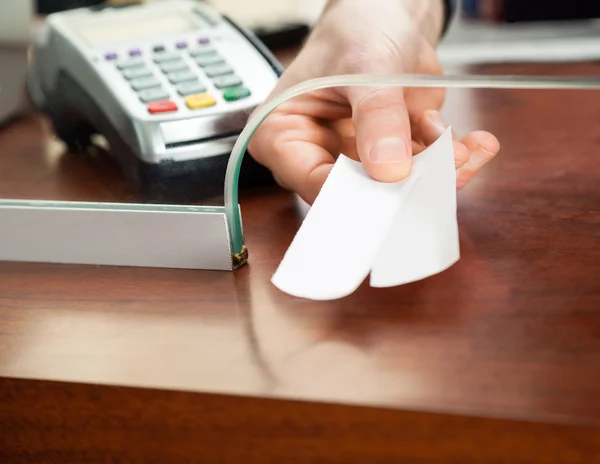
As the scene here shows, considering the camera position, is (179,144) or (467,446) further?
(179,144)

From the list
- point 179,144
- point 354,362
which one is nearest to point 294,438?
point 354,362

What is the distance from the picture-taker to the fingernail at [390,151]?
10.7 inches

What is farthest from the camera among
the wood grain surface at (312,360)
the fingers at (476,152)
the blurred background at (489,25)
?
the blurred background at (489,25)

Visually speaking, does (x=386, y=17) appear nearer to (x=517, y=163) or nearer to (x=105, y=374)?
(x=517, y=163)

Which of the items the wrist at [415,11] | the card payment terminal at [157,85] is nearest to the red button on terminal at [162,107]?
the card payment terminal at [157,85]

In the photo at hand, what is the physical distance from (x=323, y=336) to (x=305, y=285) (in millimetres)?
22

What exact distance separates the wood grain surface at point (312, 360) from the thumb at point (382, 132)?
0.05 meters

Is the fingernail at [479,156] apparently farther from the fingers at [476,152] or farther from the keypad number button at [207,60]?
the keypad number button at [207,60]

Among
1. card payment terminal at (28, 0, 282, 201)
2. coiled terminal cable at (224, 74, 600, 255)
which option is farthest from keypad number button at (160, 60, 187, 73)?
coiled terminal cable at (224, 74, 600, 255)

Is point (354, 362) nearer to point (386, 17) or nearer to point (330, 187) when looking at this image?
point (330, 187)

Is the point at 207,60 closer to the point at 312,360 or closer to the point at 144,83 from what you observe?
the point at 144,83

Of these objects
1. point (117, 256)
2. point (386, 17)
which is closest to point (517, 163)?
point (386, 17)

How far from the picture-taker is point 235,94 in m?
0.36

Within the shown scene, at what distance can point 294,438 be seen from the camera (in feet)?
0.73
